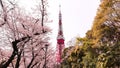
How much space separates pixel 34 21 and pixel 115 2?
997cm

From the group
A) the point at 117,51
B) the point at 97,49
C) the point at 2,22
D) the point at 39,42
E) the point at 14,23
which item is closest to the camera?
the point at 2,22

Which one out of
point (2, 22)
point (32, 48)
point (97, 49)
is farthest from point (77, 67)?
point (2, 22)

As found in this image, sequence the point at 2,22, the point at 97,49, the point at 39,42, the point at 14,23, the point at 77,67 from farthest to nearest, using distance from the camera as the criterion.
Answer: the point at 77,67 → the point at 97,49 → the point at 39,42 → the point at 14,23 → the point at 2,22

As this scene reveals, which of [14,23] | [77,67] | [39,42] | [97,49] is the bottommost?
[77,67]

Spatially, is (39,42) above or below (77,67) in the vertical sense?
above

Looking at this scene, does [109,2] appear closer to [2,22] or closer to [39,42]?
[39,42]

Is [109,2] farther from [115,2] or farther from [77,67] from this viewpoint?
[77,67]

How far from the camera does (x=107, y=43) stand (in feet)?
91.2

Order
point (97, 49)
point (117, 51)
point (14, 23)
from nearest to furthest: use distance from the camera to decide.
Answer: point (14, 23) < point (117, 51) < point (97, 49)

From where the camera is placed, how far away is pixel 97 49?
29.7 m

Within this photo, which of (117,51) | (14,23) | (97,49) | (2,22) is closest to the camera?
(2,22)

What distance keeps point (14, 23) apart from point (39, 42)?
Result: 3567 millimetres

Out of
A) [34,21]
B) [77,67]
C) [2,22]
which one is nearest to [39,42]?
[34,21]

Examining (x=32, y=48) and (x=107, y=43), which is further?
(x=107, y=43)
